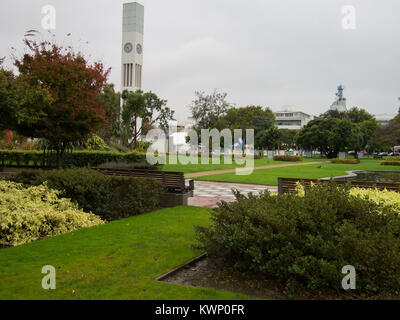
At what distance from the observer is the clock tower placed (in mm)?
54375

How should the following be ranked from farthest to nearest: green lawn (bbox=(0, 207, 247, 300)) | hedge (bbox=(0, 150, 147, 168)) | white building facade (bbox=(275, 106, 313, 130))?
white building facade (bbox=(275, 106, 313, 130)) → hedge (bbox=(0, 150, 147, 168)) → green lawn (bbox=(0, 207, 247, 300))

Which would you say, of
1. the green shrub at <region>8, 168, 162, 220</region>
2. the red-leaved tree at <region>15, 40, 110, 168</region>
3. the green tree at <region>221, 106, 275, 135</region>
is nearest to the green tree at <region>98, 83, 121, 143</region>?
the red-leaved tree at <region>15, 40, 110, 168</region>

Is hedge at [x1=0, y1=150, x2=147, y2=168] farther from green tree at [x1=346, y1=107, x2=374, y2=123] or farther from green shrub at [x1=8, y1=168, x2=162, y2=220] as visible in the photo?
green tree at [x1=346, y1=107, x2=374, y2=123]

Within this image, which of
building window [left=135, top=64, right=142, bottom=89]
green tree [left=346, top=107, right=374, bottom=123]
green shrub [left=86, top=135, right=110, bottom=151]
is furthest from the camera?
green tree [left=346, top=107, right=374, bottom=123]

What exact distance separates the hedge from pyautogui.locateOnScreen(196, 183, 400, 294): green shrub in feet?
39.8

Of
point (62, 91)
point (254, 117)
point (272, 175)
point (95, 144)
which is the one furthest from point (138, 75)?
point (62, 91)

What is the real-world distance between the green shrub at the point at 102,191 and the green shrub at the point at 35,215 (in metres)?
0.29

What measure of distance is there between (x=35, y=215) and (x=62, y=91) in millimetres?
6931

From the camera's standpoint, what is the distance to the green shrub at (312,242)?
3.55 meters

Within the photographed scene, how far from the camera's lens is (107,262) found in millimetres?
4371

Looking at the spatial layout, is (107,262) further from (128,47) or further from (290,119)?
(290,119)

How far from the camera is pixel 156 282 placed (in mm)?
3752

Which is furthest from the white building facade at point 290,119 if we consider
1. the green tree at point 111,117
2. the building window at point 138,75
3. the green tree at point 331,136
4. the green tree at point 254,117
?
the green tree at point 111,117

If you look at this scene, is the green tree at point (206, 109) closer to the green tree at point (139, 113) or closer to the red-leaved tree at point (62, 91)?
the green tree at point (139, 113)
